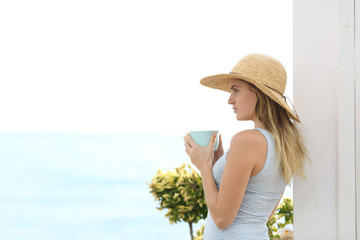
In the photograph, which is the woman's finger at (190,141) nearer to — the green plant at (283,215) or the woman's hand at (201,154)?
the woman's hand at (201,154)

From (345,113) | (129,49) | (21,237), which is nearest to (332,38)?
(345,113)

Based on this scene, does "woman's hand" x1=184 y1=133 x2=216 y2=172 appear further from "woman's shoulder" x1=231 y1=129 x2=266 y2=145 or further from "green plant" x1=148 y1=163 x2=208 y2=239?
"green plant" x1=148 y1=163 x2=208 y2=239

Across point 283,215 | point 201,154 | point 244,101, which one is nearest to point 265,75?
point 244,101

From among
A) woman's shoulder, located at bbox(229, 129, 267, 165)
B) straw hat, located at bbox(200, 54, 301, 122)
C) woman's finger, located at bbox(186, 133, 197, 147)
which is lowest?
woman's shoulder, located at bbox(229, 129, 267, 165)

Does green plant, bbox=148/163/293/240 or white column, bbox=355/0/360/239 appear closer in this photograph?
white column, bbox=355/0/360/239

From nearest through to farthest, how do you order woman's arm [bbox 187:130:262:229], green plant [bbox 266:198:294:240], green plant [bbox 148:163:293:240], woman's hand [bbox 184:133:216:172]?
1. woman's arm [bbox 187:130:262:229]
2. woman's hand [bbox 184:133:216:172]
3. green plant [bbox 266:198:294:240]
4. green plant [bbox 148:163:293:240]

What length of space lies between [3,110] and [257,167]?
A: 2011cm

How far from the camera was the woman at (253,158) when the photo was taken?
48.9 inches

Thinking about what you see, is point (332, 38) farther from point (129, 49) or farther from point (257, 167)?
point (129, 49)

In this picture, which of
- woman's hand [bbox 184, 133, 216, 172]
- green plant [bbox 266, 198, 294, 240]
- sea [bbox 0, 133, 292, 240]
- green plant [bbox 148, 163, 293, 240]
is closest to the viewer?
woman's hand [bbox 184, 133, 216, 172]

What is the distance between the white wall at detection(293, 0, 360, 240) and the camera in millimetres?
1267

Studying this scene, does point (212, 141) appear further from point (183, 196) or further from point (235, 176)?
point (183, 196)

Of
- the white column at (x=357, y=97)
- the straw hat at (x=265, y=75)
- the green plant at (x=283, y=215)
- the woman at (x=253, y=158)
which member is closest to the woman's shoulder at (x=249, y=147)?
the woman at (x=253, y=158)

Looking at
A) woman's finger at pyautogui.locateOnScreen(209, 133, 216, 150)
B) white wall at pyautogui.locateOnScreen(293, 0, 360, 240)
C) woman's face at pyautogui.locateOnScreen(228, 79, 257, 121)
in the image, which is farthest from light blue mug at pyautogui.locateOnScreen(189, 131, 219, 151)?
white wall at pyautogui.locateOnScreen(293, 0, 360, 240)
